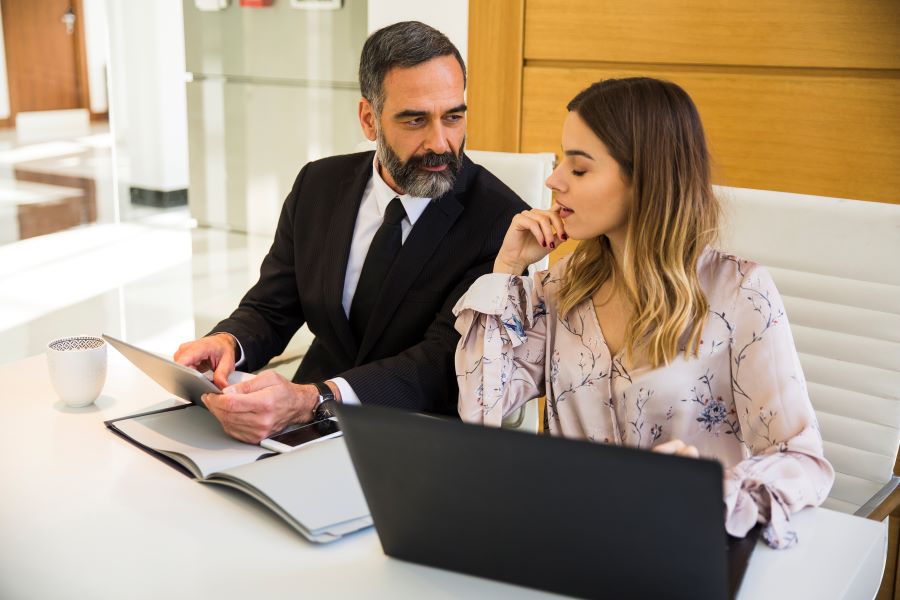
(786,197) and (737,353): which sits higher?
(786,197)

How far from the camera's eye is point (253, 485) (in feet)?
3.99

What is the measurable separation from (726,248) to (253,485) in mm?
1063

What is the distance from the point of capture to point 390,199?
6.81 ft

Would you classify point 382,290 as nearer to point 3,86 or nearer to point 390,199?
point 390,199

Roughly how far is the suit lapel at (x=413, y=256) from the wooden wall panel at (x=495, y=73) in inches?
50.4

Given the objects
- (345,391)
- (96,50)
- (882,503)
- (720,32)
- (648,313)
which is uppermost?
(720,32)

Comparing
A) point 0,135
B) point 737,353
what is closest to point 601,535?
point 737,353

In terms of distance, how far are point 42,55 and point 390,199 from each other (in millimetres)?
2777

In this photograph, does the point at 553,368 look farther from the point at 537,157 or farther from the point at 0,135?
the point at 0,135

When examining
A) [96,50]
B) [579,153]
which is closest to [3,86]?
[96,50]

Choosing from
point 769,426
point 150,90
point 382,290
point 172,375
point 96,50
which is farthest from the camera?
point 150,90

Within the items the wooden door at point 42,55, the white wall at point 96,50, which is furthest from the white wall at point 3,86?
the white wall at point 96,50

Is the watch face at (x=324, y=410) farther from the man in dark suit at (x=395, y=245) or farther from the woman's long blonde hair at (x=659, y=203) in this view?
the woman's long blonde hair at (x=659, y=203)

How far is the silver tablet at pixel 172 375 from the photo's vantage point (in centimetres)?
144
